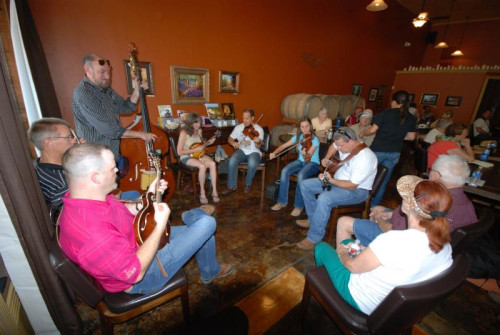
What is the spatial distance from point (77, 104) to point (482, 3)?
38.0ft

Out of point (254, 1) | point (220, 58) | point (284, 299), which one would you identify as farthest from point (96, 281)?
point (254, 1)

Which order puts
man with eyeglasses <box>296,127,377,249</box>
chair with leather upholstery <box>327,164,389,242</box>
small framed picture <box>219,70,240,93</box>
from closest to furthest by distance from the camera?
man with eyeglasses <box>296,127,377,249</box>, chair with leather upholstery <box>327,164,389,242</box>, small framed picture <box>219,70,240,93</box>

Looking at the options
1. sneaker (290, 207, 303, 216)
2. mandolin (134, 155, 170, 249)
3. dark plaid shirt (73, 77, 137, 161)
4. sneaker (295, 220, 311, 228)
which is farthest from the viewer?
sneaker (290, 207, 303, 216)

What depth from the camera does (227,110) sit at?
4703 mm

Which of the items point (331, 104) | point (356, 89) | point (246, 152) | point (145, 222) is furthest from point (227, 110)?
point (356, 89)

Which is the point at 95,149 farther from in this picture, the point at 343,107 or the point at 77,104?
the point at 343,107

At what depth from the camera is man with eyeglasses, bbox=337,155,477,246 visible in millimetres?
1799

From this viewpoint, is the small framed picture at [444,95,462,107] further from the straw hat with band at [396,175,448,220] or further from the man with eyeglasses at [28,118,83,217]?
the man with eyeglasses at [28,118,83,217]

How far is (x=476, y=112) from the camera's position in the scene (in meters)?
8.17

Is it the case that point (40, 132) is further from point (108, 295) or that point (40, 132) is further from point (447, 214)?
point (447, 214)

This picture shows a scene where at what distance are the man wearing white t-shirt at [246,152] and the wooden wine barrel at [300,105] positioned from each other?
1647 millimetres

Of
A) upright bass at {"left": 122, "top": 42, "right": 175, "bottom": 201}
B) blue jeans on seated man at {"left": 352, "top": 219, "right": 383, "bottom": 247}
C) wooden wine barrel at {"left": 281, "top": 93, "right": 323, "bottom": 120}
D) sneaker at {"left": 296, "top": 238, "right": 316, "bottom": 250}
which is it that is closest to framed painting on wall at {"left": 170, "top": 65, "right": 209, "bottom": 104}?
upright bass at {"left": 122, "top": 42, "right": 175, "bottom": 201}

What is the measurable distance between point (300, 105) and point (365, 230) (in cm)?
378

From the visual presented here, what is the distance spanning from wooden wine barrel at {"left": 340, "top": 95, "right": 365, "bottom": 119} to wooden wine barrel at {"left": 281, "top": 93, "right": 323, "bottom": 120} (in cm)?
111
